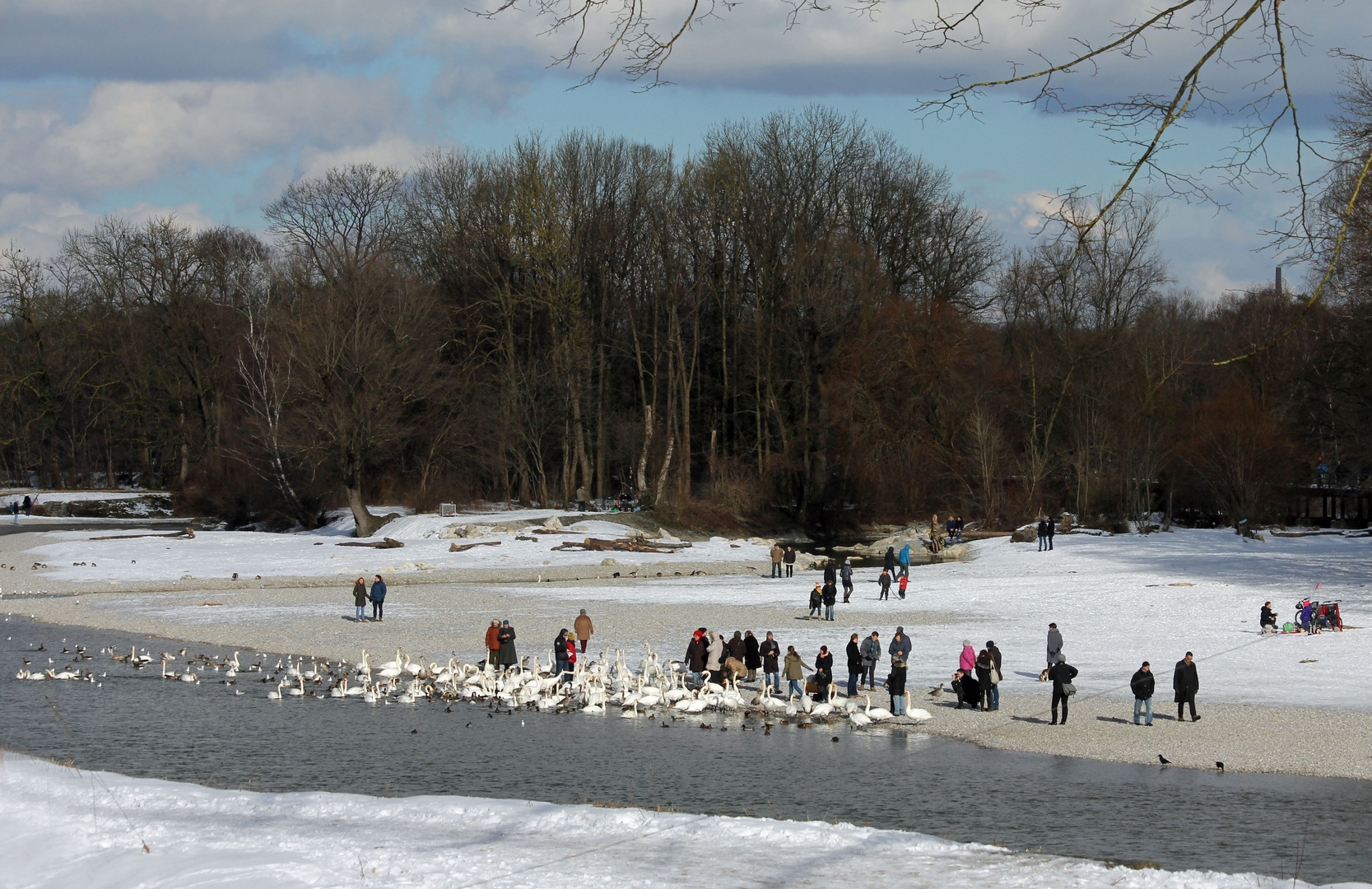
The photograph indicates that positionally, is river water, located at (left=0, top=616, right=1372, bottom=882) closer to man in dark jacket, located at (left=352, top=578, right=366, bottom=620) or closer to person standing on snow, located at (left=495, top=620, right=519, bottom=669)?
person standing on snow, located at (left=495, top=620, right=519, bottom=669)

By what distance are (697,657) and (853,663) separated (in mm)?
3162

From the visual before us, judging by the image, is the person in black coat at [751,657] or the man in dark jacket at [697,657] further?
the person in black coat at [751,657]

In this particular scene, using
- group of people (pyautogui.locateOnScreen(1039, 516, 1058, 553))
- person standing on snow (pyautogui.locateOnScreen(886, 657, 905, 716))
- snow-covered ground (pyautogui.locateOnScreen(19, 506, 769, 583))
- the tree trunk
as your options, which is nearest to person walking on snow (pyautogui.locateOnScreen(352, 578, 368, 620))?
snow-covered ground (pyautogui.locateOnScreen(19, 506, 769, 583))

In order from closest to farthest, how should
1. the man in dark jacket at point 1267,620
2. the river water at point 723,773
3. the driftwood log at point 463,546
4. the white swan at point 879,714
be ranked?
the river water at point 723,773 → the white swan at point 879,714 → the man in dark jacket at point 1267,620 → the driftwood log at point 463,546

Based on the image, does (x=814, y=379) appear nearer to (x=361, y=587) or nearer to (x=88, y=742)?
(x=361, y=587)

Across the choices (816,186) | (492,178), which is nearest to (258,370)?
(492,178)

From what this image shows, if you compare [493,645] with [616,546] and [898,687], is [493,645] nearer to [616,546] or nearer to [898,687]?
[898,687]

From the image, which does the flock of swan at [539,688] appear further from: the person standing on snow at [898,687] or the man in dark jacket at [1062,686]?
the man in dark jacket at [1062,686]

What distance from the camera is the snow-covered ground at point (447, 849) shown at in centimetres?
930

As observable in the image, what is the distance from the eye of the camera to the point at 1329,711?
64.5 ft

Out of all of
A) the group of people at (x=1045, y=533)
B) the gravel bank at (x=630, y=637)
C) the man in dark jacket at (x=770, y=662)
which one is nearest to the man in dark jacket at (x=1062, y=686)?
the gravel bank at (x=630, y=637)

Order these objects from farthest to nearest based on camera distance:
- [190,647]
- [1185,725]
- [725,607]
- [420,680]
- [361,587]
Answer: [725,607] < [361,587] < [190,647] < [420,680] < [1185,725]

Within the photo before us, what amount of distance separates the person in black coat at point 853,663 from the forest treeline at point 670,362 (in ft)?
114

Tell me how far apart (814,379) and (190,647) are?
138ft
